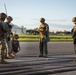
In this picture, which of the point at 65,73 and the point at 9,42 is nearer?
the point at 65,73

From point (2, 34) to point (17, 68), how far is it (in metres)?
1.87

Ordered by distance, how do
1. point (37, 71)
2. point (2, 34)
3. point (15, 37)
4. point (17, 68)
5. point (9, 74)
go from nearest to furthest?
point (9, 74), point (37, 71), point (17, 68), point (2, 34), point (15, 37)

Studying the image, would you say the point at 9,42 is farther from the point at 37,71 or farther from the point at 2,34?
the point at 37,71

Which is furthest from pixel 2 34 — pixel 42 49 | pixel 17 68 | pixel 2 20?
pixel 42 49

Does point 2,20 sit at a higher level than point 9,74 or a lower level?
higher

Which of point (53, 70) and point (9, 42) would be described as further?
point (9, 42)

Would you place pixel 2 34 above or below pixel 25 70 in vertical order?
above

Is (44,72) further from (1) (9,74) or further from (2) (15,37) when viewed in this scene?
(2) (15,37)

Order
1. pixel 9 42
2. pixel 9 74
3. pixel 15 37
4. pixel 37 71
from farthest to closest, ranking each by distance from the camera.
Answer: pixel 15 37 < pixel 9 42 < pixel 37 71 < pixel 9 74

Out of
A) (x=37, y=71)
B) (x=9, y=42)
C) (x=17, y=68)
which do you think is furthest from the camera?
(x=9, y=42)

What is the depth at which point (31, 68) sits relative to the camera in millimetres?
11203

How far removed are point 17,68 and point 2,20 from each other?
7.25 ft

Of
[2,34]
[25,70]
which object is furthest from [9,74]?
[2,34]

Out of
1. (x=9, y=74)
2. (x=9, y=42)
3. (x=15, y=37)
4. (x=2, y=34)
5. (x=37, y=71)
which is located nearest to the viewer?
(x=9, y=74)
